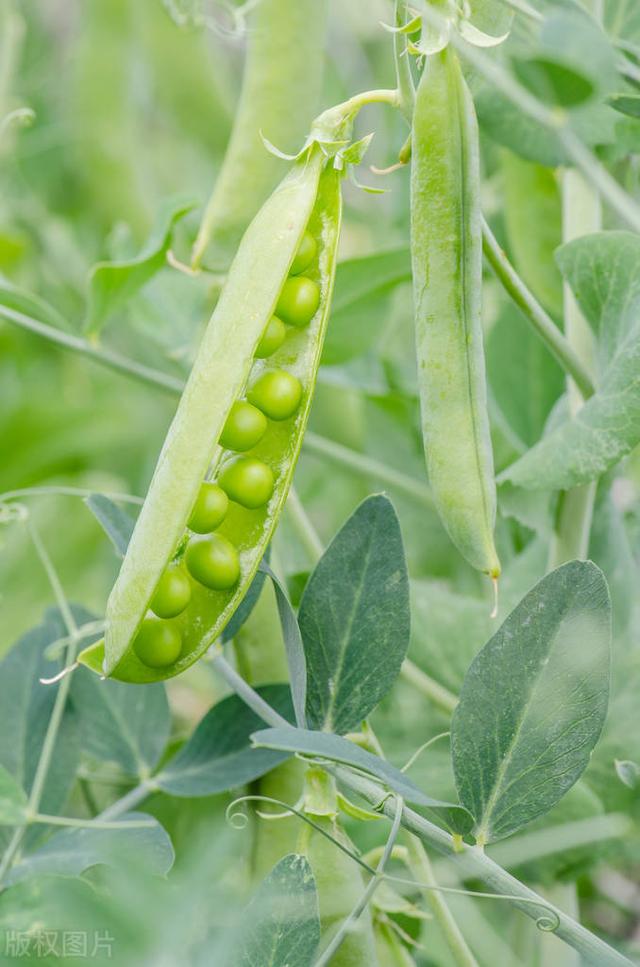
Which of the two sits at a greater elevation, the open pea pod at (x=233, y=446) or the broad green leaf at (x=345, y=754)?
the open pea pod at (x=233, y=446)

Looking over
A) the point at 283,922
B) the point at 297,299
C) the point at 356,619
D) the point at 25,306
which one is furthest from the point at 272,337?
the point at 25,306

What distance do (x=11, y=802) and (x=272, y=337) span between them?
25 cm

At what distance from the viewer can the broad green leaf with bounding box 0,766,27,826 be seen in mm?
518

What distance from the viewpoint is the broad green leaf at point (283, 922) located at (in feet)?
1.34

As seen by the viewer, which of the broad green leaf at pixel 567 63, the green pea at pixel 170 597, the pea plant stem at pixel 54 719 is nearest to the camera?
the broad green leaf at pixel 567 63

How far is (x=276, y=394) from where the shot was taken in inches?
18.9

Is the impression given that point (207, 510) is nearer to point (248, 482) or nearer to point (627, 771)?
point (248, 482)

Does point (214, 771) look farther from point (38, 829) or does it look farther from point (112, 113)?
point (112, 113)

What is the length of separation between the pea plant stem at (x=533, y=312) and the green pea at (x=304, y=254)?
2.9 inches

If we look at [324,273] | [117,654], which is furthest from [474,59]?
[117,654]

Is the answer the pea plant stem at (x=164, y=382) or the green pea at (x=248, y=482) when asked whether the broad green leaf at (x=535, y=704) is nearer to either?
the green pea at (x=248, y=482)

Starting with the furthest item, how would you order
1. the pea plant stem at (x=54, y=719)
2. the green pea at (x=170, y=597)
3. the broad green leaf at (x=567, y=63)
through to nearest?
the pea plant stem at (x=54, y=719) → the green pea at (x=170, y=597) → the broad green leaf at (x=567, y=63)

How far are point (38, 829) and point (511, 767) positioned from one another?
0.28m

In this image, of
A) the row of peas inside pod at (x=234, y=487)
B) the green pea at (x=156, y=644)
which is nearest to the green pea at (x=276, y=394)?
the row of peas inside pod at (x=234, y=487)
